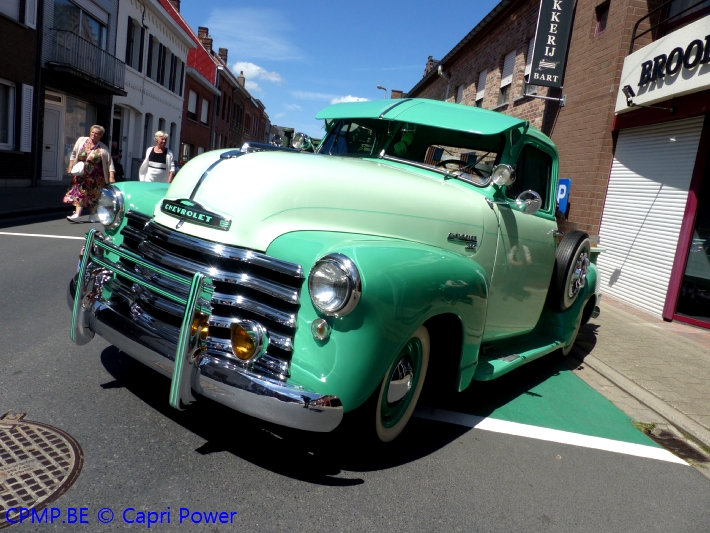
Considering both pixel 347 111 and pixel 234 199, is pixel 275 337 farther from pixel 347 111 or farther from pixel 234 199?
pixel 347 111

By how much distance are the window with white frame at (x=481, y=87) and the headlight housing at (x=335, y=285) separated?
16.4 meters

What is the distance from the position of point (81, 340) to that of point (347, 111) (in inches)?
100

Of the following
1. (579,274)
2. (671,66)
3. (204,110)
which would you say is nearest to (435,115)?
(579,274)

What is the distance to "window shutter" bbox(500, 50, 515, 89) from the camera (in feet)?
50.6

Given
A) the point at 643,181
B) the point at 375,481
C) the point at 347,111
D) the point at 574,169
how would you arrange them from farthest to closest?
the point at 574,169
the point at 643,181
the point at 347,111
the point at 375,481

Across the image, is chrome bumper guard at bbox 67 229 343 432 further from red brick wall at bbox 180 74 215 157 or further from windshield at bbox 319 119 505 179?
red brick wall at bbox 180 74 215 157

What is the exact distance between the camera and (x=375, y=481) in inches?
113

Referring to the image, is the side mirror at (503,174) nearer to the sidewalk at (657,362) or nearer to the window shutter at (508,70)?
the sidewalk at (657,362)

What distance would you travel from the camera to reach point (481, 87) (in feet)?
59.9

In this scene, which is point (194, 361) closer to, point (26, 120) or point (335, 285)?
point (335, 285)

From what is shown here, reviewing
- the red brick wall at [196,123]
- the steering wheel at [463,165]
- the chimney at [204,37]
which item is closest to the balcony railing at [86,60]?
the red brick wall at [196,123]

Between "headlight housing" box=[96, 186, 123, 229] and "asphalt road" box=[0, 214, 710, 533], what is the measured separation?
98 cm

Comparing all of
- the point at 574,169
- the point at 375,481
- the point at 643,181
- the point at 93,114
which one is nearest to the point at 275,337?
the point at 375,481

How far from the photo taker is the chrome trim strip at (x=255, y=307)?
→ 258cm
